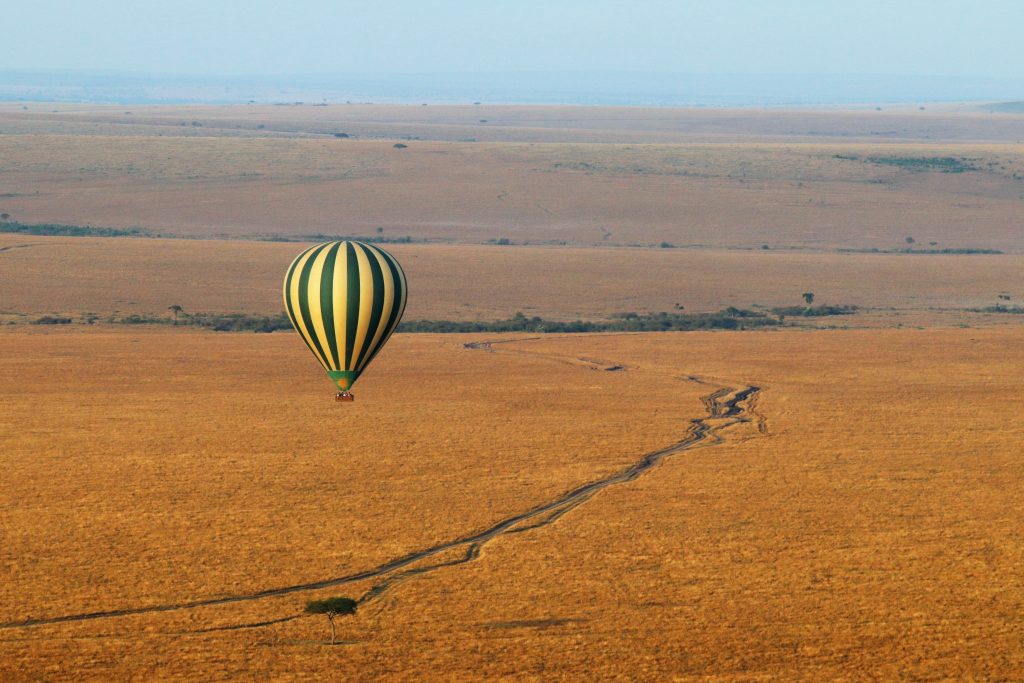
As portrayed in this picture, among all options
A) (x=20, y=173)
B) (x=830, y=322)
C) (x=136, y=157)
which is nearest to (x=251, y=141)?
(x=136, y=157)

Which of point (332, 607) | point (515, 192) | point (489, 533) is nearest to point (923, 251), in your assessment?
point (515, 192)

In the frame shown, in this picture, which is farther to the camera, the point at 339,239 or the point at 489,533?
the point at 339,239

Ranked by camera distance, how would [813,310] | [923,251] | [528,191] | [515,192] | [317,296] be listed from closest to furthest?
[317,296]
[813,310]
[923,251]
[515,192]
[528,191]

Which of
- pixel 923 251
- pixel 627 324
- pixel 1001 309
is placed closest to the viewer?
pixel 627 324

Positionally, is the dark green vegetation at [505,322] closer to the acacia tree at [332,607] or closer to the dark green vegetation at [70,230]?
the dark green vegetation at [70,230]

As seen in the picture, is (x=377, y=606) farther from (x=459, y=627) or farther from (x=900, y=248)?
(x=900, y=248)

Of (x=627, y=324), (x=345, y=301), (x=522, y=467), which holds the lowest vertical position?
(x=627, y=324)

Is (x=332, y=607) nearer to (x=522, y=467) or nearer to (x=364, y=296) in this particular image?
(x=364, y=296)

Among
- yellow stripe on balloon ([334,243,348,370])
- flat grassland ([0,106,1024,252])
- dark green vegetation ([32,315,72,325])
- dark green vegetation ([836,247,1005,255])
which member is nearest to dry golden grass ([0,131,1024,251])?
flat grassland ([0,106,1024,252])
